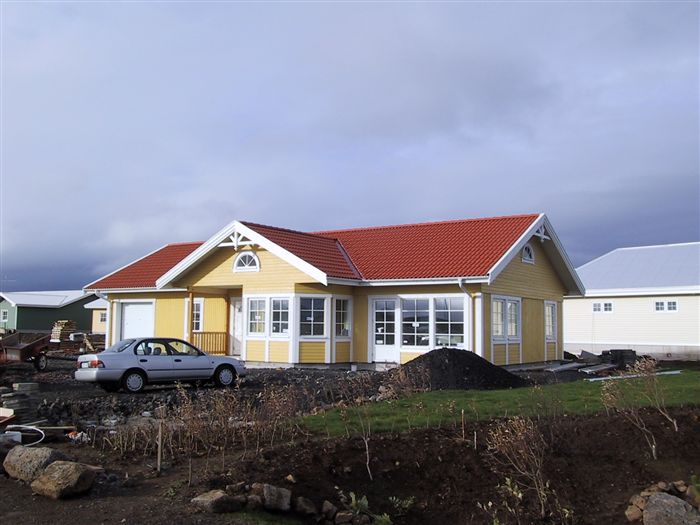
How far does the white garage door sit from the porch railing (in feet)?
11.0

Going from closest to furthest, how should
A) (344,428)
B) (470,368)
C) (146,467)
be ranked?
(146,467), (344,428), (470,368)

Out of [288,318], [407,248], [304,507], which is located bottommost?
[304,507]

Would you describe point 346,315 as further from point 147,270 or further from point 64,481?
point 64,481

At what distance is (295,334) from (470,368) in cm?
779

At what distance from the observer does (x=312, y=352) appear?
22688mm

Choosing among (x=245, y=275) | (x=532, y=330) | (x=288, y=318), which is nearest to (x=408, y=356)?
(x=288, y=318)

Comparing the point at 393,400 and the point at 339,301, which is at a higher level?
the point at 339,301

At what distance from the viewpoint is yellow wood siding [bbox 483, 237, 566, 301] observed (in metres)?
22.8

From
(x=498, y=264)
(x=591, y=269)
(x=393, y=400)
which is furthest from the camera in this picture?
(x=591, y=269)

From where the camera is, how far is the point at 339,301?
23406mm

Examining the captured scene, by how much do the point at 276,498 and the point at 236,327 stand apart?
1992cm

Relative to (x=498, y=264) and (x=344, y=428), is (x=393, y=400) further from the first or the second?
(x=498, y=264)

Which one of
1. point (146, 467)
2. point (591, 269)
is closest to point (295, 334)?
point (146, 467)

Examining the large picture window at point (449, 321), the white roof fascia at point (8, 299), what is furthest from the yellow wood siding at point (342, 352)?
the white roof fascia at point (8, 299)
